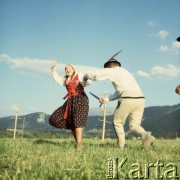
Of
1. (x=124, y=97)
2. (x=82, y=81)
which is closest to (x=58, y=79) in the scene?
(x=82, y=81)

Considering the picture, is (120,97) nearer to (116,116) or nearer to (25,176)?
(116,116)

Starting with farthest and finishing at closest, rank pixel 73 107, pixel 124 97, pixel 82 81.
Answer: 1. pixel 82 81
2. pixel 73 107
3. pixel 124 97

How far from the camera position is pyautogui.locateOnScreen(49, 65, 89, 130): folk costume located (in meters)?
7.20

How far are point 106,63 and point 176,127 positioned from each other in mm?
135047

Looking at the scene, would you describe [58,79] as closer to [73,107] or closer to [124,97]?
[73,107]

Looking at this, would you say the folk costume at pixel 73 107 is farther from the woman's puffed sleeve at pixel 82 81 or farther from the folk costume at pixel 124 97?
the folk costume at pixel 124 97

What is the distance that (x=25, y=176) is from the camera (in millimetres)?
2779

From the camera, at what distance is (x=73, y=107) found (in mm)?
7227

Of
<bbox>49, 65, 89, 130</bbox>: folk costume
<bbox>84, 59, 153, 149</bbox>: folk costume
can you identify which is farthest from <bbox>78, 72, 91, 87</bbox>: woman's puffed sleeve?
<bbox>84, 59, 153, 149</bbox>: folk costume

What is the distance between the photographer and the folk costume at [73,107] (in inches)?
284

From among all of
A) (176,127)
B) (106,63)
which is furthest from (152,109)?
(106,63)

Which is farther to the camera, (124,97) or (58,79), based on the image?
(58,79)

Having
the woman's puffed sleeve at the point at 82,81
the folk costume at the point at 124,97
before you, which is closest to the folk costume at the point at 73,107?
the woman's puffed sleeve at the point at 82,81

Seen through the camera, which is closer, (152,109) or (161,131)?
(161,131)
